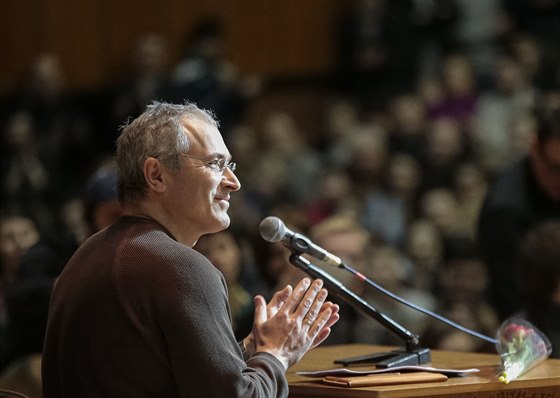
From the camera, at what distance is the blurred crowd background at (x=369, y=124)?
365 inches

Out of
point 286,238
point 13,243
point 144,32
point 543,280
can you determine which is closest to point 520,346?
point 286,238

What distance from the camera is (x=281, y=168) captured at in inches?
426

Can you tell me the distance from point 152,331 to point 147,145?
507mm

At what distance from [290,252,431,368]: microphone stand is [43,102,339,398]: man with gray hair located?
0.58ft

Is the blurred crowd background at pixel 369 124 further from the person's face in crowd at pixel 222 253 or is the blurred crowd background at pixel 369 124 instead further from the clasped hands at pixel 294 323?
the clasped hands at pixel 294 323

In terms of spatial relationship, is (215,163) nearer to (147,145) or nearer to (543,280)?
(147,145)

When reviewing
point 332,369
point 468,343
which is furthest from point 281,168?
point 332,369

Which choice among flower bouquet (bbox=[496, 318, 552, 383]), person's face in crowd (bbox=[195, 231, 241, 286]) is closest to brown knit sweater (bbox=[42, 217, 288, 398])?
flower bouquet (bbox=[496, 318, 552, 383])

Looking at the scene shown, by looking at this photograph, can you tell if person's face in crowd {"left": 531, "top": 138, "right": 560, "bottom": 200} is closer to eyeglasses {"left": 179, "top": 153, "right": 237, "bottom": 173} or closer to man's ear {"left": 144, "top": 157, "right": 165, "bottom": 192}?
eyeglasses {"left": 179, "top": 153, "right": 237, "bottom": 173}

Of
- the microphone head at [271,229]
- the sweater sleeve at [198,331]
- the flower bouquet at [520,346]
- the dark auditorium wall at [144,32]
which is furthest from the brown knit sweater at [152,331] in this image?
the dark auditorium wall at [144,32]

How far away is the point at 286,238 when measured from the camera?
352cm

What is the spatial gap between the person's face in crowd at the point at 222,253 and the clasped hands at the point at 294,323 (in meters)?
2.34

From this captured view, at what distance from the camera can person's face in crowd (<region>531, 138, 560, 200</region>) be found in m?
5.37

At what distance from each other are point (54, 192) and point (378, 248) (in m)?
3.06
